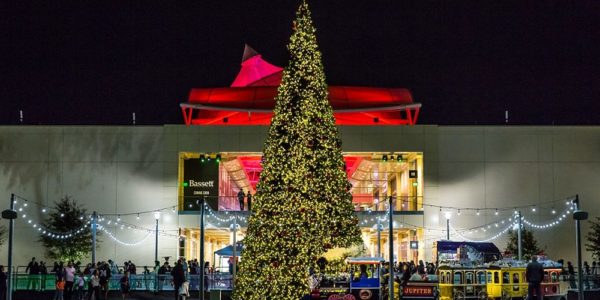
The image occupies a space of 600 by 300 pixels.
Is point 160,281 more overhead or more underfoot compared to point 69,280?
more underfoot

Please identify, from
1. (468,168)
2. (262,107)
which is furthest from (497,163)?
(262,107)

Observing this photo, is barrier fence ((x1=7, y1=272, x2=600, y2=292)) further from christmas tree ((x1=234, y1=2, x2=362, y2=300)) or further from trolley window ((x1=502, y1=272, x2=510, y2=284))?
christmas tree ((x1=234, y1=2, x2=362, y2=300))

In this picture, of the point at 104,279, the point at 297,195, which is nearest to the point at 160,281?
the point at 104,279

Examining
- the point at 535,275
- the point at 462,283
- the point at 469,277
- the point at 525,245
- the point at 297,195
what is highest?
the point at 297,195

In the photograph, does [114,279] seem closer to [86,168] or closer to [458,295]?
[86,168]

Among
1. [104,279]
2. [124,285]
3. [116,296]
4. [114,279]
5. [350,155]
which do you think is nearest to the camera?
[104,279]

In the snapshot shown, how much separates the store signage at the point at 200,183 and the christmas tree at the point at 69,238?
642cm

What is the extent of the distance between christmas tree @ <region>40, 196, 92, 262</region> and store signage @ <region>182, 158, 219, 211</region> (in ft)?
21.0

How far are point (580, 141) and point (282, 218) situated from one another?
3261 centimetres

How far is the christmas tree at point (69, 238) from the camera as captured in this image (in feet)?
184

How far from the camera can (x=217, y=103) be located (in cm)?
6212

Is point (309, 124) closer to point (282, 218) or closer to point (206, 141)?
point (282, 218)

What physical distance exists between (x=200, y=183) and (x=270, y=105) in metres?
7.39

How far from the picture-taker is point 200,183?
58438 mm
